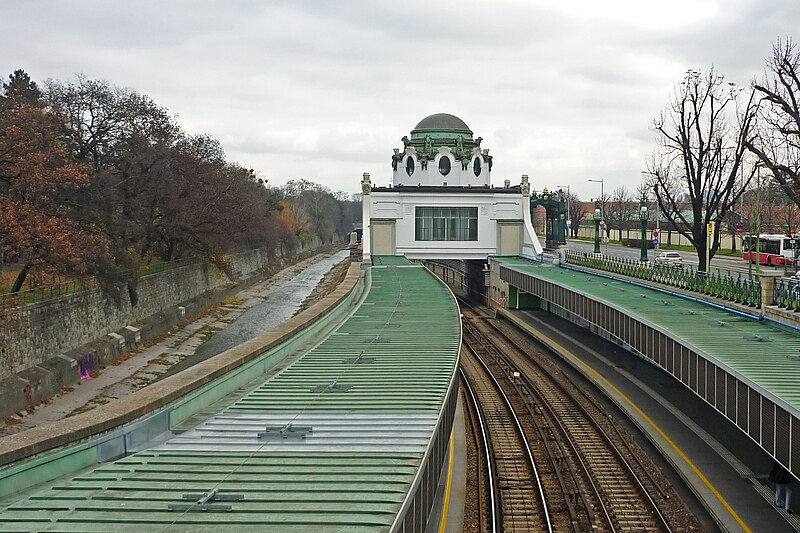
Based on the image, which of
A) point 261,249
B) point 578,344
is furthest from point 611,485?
point 261,249

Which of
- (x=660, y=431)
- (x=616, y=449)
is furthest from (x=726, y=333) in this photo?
(x=616, y=449)

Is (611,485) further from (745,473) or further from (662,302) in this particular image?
Result: (662,302)

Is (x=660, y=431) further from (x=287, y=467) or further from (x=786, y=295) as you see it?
(x=287, y=467)

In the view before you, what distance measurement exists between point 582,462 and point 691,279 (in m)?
12.5

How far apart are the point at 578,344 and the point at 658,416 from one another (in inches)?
493

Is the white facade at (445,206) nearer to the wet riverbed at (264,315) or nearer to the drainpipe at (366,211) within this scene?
the drainpipe at (366,211)

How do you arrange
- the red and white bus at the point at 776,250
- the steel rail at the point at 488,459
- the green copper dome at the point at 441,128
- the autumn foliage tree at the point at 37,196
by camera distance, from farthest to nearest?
1. the green copper dome at the point at 441,128
2. the red and white bus at the point at 776,250
3. the autumn foliage tree at the point at 37,196
4. the steel rail at the point at 488,459

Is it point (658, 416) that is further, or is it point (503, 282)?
point (503, 282)

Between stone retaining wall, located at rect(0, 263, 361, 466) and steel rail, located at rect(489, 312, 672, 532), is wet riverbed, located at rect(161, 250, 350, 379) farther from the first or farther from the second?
stone retaining wall, located at rect(0, 263, 361, 466)

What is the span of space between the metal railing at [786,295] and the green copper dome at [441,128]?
3867 cm

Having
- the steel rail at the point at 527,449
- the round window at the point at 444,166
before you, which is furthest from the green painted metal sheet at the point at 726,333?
the round window at the point at 444,166

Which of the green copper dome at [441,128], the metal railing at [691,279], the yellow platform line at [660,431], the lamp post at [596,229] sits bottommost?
the yellow platform line at [660,431]

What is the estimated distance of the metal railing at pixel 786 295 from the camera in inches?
808

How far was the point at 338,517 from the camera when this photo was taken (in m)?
7.66
